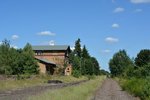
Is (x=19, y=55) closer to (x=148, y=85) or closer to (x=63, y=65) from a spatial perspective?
(x=63, y=65)

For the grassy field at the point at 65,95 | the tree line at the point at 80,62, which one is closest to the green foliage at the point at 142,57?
the tree line at the point at 80,62

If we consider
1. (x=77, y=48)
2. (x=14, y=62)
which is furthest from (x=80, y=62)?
(x=14, y=62)

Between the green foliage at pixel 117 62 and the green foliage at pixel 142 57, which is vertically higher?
the green foliage at pixel 117 62

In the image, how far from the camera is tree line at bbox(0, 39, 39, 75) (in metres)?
78.4

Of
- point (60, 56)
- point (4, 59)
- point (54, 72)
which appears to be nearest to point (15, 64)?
point (4, 59)

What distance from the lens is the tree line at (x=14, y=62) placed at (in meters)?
78.4

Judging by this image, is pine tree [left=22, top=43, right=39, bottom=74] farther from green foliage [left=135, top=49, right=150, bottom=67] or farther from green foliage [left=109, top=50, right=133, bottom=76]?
green foliage [left=109, top=50, right=133, bottom=76]

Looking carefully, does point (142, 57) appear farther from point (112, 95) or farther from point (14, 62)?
point (112, 95)

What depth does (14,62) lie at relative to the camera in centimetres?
8119

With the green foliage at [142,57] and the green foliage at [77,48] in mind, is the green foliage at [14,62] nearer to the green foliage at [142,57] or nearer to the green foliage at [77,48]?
the green foliage at [142,57]

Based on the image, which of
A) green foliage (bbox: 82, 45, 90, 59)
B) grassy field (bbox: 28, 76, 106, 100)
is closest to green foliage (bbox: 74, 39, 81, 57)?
green foliage (bbox: 82, 45, 90, 59)

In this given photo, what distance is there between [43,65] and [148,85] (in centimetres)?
7944

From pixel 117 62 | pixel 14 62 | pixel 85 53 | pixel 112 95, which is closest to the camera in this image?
pixel 112 95

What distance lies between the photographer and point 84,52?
190000 millimetres
